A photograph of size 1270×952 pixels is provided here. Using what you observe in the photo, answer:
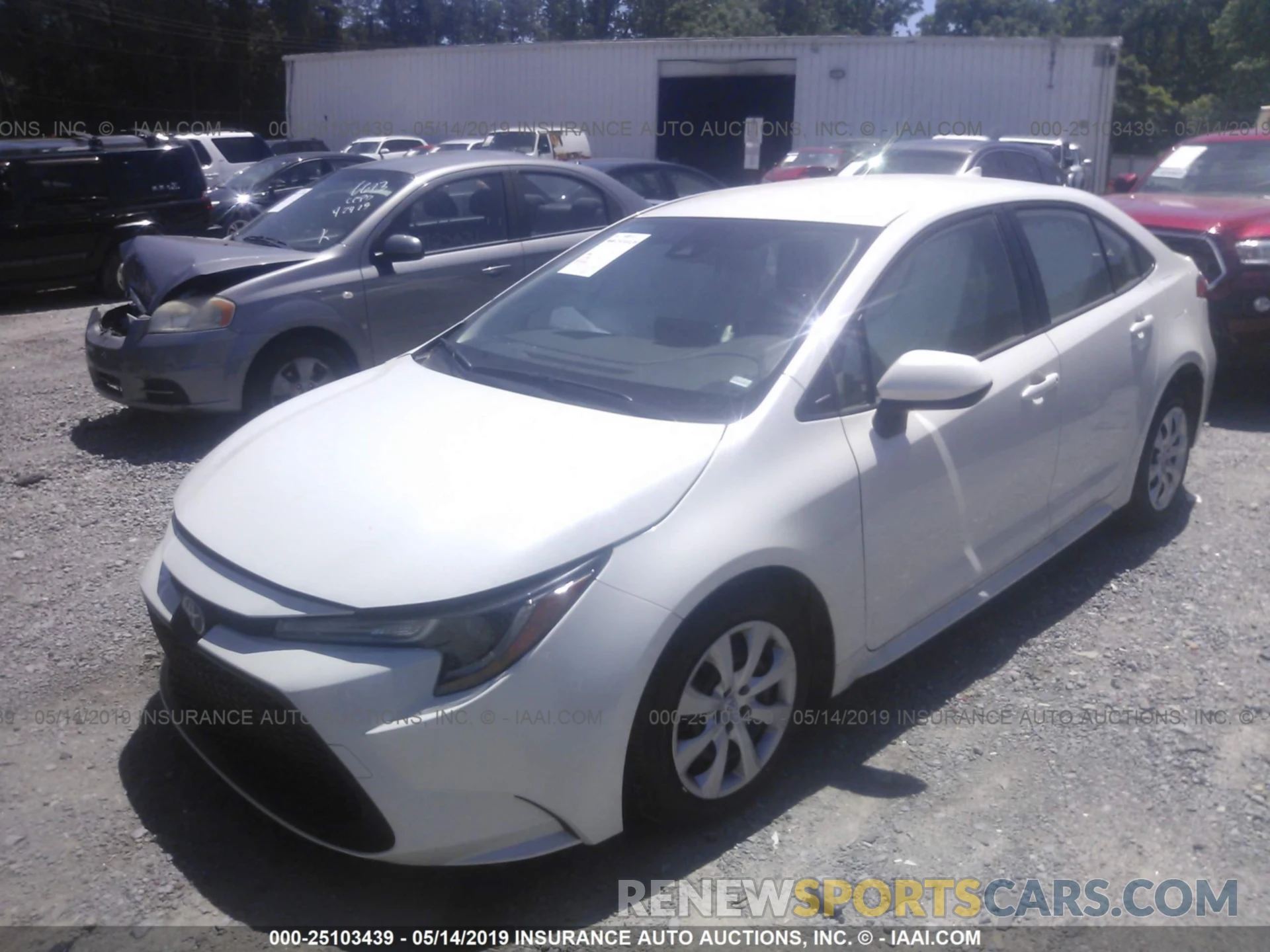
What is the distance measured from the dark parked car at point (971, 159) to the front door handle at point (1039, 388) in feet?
30.7

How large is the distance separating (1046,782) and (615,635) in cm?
158

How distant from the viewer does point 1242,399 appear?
25.9 ft

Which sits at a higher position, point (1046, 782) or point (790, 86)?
point (790, 86)

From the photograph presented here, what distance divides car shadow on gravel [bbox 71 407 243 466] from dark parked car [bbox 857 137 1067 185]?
8.50m

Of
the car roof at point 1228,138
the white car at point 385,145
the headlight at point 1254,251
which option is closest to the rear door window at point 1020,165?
the car roof at point 1228,138

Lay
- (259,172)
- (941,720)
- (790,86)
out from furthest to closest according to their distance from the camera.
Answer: (790,86)
(259,172)
(941,720)

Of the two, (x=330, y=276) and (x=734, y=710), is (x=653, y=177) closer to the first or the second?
(x=330, y=276)

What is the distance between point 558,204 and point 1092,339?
4.28m

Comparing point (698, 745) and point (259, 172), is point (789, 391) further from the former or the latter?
point (259, 172)

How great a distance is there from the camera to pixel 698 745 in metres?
3.05

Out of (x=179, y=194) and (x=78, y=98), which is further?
(x=78, y=98)

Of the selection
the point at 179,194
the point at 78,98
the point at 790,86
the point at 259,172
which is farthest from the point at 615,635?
the point at 78,98

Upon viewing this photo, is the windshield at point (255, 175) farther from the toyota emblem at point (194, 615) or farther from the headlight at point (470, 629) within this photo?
the headlight at point (470, 629)

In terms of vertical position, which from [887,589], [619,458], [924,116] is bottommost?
[887,589]
